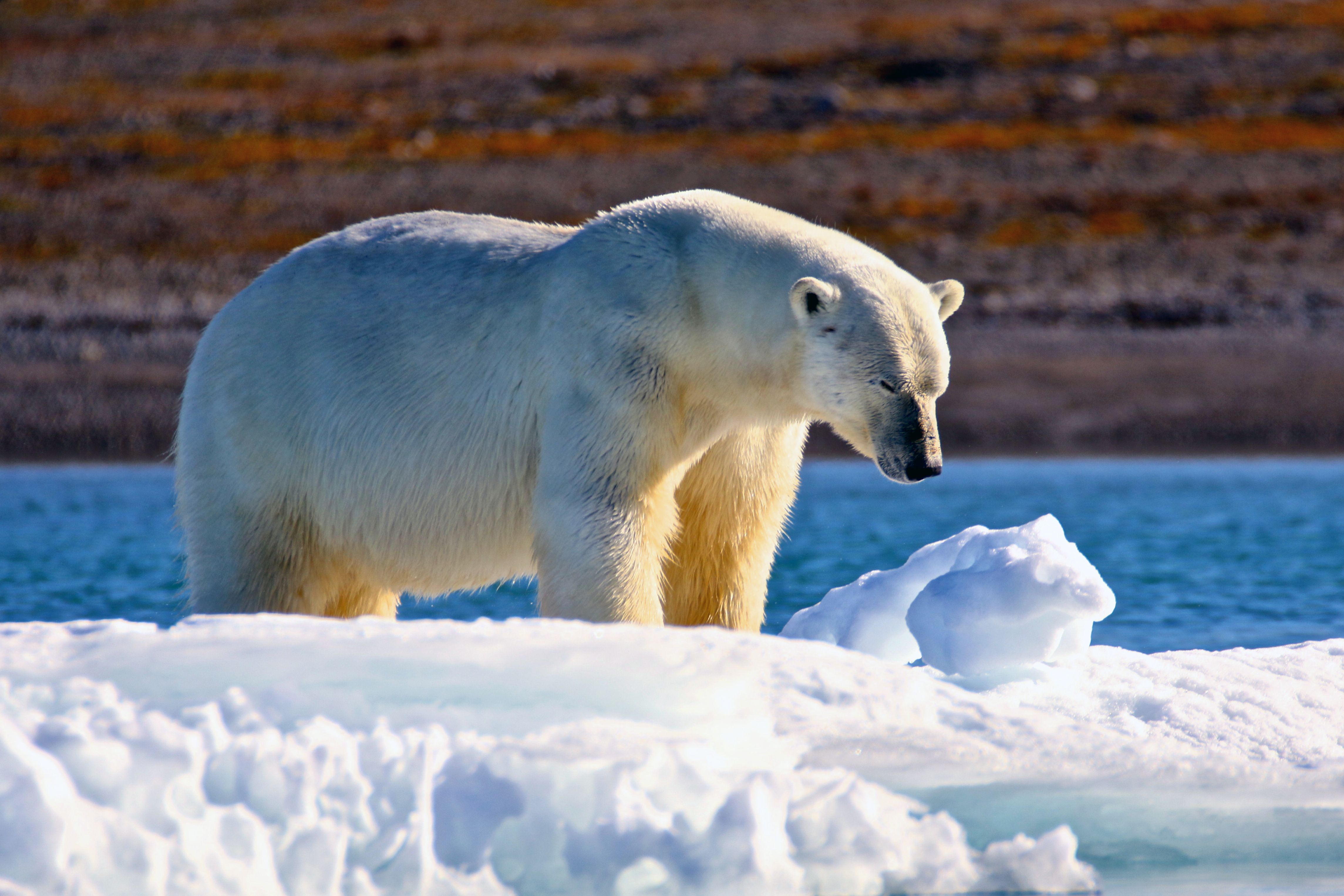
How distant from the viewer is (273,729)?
2.77 m

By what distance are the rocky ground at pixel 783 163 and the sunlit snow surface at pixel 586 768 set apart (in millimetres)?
9421

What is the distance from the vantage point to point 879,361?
349 centimetres

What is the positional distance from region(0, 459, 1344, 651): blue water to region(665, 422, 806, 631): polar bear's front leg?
132 centimetres

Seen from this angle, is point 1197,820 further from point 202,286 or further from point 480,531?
point 202,286

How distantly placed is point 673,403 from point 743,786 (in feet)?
3.87

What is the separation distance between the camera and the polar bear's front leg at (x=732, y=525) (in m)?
3.95

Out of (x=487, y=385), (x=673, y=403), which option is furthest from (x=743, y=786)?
(x=487, y=385)

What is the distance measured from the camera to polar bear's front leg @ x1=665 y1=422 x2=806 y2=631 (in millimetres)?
3949

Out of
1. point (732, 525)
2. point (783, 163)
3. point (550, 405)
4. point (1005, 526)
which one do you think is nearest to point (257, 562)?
point (550, 405)

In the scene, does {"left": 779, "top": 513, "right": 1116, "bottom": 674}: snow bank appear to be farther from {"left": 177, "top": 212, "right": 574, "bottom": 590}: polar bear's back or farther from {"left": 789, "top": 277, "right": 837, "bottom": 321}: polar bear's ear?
{"left": 177, "top": 212, "right": 574, "bottom": 590}: polar bear's back

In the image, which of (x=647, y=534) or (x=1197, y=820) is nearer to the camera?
(x=1197, y=820)

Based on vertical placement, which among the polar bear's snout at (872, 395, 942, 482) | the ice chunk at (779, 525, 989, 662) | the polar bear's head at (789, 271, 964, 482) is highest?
the polar bear's head at (789, 271, 964, 482)

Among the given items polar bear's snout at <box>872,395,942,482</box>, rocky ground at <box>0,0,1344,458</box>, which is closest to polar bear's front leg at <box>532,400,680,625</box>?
polar bear's snout at <box>872,395,942,482</box>

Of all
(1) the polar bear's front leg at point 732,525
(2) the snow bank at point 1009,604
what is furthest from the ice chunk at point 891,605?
(1) the polar bear's front leg at point 732,525
